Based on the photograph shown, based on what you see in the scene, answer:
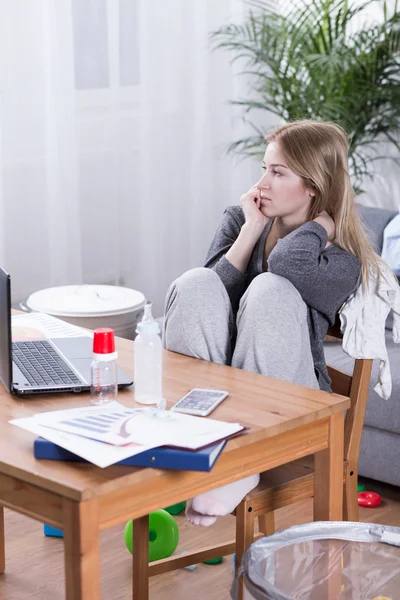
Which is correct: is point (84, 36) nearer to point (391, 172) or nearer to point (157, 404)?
point (391, 172)

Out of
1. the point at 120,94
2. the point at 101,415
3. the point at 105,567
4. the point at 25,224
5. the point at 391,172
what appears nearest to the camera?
the point at 101,415

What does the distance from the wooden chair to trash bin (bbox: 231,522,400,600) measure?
0.15 m

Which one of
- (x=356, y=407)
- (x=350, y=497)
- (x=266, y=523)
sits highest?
(x=356, y=407)

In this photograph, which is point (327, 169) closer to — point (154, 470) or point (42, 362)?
point (42, 362)

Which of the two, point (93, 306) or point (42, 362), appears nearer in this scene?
point (42, 362)

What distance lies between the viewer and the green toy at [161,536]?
2262mm

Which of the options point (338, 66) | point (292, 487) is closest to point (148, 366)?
point (292, 487)

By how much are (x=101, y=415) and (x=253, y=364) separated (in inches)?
18.6

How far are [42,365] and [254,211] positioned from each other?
0.69 meters

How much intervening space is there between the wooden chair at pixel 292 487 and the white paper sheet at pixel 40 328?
52 centimetres

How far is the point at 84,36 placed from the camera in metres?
3.53

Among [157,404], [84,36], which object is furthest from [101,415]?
[84,36]

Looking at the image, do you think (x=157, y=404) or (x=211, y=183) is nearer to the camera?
(x=157, y=404)

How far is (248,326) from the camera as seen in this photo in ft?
6.14
